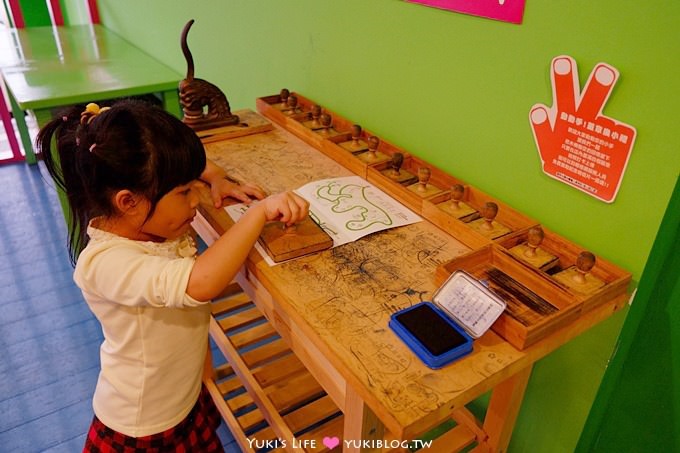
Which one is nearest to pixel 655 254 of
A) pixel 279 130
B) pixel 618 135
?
pixel 618 135

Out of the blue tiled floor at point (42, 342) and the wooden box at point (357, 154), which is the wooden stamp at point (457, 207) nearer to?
the wooden box at point (357, 154)

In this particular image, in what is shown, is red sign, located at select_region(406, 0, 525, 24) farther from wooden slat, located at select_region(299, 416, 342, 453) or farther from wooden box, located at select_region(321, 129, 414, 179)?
wooden slat, located at select_region(299, 416, 342, 453)

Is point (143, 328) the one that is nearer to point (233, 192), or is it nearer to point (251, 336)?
point (233, 192)

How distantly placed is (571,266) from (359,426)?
0.45 m

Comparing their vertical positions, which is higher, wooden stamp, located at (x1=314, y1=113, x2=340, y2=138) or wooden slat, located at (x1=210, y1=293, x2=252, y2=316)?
wooden stamp, located at (x1=314, y1=113, x2=340, y2=138)

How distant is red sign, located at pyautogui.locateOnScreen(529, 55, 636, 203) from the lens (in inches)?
31.6

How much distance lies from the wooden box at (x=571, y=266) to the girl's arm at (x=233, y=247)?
1.19ft

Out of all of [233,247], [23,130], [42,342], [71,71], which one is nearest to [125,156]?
[233,247]

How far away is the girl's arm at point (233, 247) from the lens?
0.77 metres

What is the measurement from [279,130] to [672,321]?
3.29 ft

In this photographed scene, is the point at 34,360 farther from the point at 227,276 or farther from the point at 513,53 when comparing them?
the point at 513,53

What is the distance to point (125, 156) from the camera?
29.5 inches

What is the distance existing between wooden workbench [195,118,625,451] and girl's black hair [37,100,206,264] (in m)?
0.20

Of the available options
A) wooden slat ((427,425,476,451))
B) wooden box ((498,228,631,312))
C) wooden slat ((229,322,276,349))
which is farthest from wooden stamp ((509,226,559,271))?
wooden slat ((229,322,276,349))
